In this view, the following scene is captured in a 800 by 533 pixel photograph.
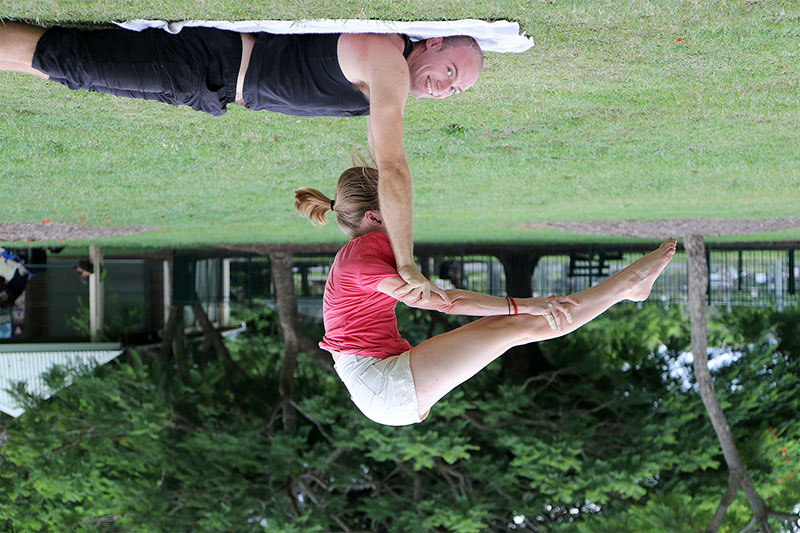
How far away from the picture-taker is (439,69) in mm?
3836

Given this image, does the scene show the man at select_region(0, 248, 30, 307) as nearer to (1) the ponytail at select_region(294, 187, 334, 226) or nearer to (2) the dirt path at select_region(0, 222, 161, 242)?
(2) the dirt path at select_region(0, 222, 161, 242)

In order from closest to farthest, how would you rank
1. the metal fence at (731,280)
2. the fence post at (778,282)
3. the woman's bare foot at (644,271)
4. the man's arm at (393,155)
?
the man's arm at (393,155) < the woman's bare foot at (644,271) < the metal fence at (731,280) < the fence post at (778,282)

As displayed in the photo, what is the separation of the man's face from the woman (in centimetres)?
52

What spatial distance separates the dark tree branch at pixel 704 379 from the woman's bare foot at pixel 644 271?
7.90m

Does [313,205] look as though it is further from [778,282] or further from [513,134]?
[778,282]

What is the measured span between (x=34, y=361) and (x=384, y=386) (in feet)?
40.3

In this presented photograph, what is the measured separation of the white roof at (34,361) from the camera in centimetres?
1326

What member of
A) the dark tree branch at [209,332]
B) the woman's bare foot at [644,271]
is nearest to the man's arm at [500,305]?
the woman's bare foot at [644,271]

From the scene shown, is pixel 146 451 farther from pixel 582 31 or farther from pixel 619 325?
pixel 619 325

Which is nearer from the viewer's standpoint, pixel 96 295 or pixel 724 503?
pixel 724 503

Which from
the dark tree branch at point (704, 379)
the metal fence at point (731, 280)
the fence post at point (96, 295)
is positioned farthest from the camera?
the metal fence at point (731, 280)

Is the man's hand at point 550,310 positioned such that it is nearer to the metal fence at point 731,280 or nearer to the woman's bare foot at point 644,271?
the woman's bare foot at point 644,271

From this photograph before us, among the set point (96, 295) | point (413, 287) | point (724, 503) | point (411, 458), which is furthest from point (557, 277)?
point (413, 287)

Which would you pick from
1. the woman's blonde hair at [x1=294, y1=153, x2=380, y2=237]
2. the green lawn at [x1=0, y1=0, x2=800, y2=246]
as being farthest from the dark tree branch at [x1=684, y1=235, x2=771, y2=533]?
the woman's blonde hair at [x1=294, y1=153, x2=380, y2=237]
